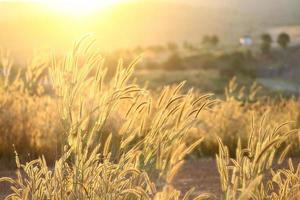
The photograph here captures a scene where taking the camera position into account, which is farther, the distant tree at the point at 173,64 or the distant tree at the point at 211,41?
the distant tree at the point at 211,41

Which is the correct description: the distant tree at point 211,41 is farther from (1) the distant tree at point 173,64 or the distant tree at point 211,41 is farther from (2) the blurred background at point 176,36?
(1) the distant tree at point 173,64

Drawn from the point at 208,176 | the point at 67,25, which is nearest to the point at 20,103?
the point at 208,176

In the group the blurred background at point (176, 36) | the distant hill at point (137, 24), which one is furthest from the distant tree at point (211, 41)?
the distant hill at point (137, 24)

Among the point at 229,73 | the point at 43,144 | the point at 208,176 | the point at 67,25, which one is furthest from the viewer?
the point at 67,25

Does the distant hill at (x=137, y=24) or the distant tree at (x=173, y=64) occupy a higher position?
the distant tree at (x=173, y=64)

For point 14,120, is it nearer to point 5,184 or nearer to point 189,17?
point 5,184

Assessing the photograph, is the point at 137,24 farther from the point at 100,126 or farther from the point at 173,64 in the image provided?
the point at 100,126

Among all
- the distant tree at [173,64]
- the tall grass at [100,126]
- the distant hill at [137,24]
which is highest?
the tall grass at [100,126]

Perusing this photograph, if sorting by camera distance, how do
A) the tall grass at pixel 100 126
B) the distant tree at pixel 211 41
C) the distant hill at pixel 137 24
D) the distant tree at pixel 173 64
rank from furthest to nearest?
the distant hill at pixel 137 24, the distant tree at pixel 211 41, the distant tree at pixel 173 64, the tall grass at pixel 100 126

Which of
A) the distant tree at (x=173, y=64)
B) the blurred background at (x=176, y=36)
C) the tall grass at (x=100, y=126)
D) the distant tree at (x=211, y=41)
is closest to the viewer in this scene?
the tall grass at (x=100, y=126)

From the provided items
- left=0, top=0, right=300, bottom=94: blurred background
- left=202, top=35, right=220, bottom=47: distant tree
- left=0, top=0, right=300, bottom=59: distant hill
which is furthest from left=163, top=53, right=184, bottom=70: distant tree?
left=0, top=0, right=300, bottom=59: distant hill

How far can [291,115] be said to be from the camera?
9.60 metres

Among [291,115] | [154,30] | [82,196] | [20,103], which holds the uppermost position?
[82,196]

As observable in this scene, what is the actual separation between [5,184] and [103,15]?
109374mm
